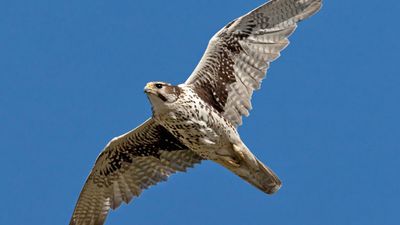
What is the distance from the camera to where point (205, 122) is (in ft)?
38.9

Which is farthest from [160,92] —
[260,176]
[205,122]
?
[260,176]

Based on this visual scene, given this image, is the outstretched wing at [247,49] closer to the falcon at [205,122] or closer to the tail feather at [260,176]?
the falcon at [205,122]

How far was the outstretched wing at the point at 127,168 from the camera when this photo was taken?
1312 centimetres

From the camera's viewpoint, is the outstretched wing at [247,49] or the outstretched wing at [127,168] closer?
the outstretched wing at [247,49]

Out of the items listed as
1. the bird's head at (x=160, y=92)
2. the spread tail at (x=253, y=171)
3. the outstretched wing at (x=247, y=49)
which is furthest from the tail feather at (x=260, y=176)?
the bird's head at (x=160, y=92)

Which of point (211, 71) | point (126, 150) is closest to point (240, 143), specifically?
point (211, 71)

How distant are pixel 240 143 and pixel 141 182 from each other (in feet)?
6.86

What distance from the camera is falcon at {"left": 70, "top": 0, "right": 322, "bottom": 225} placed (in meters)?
11.8

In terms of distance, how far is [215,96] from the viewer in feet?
41.3

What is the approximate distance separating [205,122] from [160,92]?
2.69ft

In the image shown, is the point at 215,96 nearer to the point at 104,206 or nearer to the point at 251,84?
the point at 251,84

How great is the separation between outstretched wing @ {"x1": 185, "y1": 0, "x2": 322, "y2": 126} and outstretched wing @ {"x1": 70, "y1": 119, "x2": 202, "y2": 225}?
1.06 metres

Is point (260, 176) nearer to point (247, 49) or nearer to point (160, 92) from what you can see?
point (247, 49)

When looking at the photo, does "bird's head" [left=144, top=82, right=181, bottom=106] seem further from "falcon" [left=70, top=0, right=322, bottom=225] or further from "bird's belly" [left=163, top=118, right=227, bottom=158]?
"bird's belly" [left=163, top=118, right=227, bottom=158]
